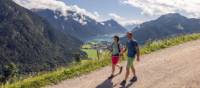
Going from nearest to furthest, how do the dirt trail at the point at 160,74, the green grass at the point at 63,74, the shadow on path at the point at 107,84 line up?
the dirt trail at the point at 160,74 → the shadow on path at the point at 107,84 → the green grass at the point at 63,74

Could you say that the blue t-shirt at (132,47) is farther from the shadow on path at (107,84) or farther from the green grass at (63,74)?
the green grass at (63,74)

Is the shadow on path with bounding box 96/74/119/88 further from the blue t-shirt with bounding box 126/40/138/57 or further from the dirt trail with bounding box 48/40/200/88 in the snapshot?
the blue t-shirt with bounding box 126/40/138/57

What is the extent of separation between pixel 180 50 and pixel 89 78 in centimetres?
700

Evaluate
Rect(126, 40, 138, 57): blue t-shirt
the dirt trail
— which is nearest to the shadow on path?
the dirt trail

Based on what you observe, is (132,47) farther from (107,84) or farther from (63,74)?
(63,74)

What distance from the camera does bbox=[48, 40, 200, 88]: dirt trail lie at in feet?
53.0

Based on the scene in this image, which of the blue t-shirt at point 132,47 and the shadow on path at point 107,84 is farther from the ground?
the blue t-shirt at point 132,47

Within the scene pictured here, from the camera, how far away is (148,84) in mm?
16266

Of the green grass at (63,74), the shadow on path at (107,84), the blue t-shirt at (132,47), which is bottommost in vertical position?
the shadow on path at (107,84)

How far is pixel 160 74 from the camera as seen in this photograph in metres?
17.7

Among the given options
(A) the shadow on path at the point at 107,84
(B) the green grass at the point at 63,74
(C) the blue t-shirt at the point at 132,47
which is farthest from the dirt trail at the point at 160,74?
(C) the blue t-shirt at the point at 132,47

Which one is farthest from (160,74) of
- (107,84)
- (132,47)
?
(107,84)

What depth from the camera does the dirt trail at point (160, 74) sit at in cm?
1616

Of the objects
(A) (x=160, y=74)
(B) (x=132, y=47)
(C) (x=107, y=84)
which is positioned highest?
(B) (x=132, y=47)
